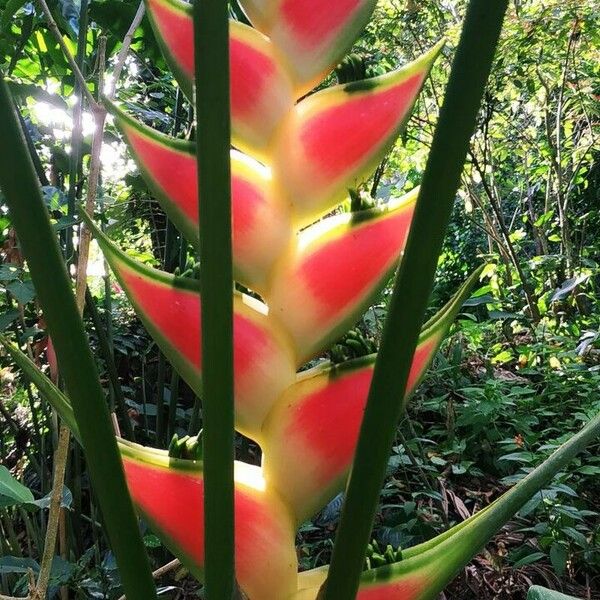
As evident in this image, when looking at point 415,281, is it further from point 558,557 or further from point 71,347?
point 558,557

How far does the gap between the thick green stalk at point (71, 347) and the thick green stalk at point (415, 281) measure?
8 cm

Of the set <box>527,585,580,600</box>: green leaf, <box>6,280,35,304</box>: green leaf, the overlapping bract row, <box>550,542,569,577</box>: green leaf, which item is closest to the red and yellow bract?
the overlapping bract row

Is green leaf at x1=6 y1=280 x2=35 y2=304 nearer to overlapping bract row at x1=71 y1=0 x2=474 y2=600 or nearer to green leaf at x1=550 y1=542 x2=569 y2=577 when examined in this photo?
overlapping bract row at x1=71 y1=0 x2=474 y2=600

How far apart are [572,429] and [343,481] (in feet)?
4.17

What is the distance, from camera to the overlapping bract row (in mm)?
328

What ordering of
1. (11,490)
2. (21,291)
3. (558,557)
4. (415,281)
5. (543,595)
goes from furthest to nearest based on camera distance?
(558,557)
(21,291)
(11,490)
(543,595)
(415,281)

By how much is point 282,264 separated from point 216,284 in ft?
0.45

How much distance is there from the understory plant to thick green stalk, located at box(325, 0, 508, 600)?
3.1 inches

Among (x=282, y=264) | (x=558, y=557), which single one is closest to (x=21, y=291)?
(x=282, y=264)

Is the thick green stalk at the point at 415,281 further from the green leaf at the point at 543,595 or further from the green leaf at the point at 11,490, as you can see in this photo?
the green leaf at the point at 11,490

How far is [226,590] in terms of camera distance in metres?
0.25

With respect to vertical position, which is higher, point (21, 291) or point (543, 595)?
point (21, 291)

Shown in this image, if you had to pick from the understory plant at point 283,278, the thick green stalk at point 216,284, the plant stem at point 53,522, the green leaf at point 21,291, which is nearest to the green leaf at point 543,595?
the understory plant at point 283,278

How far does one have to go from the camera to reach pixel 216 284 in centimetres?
22
